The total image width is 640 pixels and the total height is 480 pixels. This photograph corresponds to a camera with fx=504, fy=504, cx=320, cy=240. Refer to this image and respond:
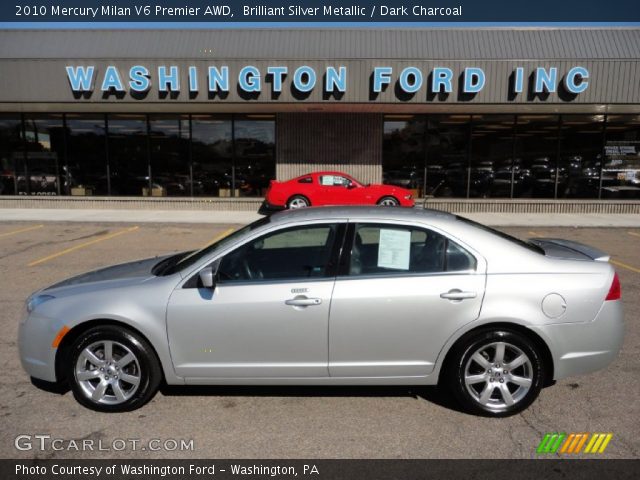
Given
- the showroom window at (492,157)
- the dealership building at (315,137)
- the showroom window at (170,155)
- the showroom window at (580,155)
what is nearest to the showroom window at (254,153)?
the dealership building at (315,137)

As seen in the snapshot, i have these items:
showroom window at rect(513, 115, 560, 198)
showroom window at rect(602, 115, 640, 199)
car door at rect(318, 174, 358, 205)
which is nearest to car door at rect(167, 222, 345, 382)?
car door at rect(318, 174, 358, 205)

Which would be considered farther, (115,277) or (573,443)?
(115,277)

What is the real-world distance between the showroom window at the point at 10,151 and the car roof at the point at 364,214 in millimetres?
17918

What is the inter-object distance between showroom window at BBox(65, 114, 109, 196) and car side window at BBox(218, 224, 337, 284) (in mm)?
15830

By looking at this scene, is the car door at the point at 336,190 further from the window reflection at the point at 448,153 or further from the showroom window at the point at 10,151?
the showroom window at the point at 10,151

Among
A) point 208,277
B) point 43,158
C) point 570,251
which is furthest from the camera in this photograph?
point 43,158

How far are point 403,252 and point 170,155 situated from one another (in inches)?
622

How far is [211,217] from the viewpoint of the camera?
1563 cm

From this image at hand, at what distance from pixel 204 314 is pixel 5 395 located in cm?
183

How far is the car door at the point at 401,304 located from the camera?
11.6 ft

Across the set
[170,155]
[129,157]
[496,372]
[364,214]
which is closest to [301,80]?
[170,155]

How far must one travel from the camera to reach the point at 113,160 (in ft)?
59.6

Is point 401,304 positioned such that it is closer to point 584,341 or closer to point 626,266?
point 584,341

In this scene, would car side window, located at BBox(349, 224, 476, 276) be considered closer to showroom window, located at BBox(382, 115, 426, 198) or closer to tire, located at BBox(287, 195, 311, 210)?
tire, located at BBox(287, 195, 311, 210)
